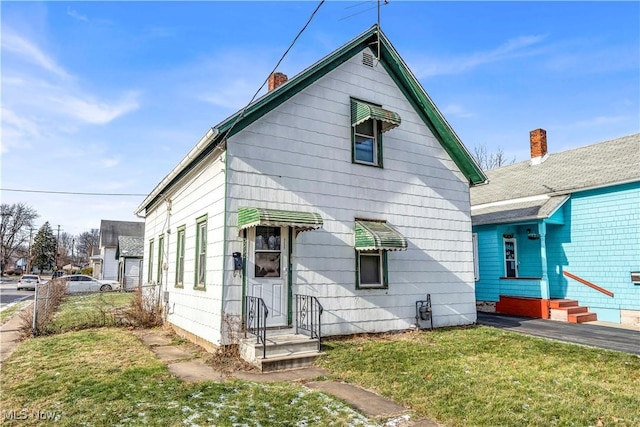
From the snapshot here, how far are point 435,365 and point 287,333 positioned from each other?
2.90 m

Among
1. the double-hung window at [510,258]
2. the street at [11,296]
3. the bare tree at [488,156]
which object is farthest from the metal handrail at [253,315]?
the bare tree at [488,156]

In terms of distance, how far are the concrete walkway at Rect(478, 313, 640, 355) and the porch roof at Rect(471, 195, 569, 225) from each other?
348 cm

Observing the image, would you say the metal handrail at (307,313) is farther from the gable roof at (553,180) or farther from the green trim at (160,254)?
the gable roof at (553,180)

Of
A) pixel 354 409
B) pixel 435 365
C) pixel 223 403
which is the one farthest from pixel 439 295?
pixel 223 403

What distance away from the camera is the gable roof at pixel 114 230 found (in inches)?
1934

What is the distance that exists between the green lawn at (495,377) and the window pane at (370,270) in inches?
51.6

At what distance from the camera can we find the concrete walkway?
933 cm

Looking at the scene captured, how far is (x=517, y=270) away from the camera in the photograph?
1559 cm

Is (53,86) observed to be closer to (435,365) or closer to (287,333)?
(287,333)

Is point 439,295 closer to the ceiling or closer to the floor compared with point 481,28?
closer to the floor

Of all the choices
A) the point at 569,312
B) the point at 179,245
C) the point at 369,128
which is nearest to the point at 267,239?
the point at 369,128

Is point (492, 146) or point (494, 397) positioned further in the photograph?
point (492, 146)

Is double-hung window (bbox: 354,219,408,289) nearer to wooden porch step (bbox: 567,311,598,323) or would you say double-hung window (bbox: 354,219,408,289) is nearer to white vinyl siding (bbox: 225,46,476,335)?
white vinyl siding (bbox: 225,46,476,335)

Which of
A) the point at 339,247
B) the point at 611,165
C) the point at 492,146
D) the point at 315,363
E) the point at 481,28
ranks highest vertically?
the point at 492,146
